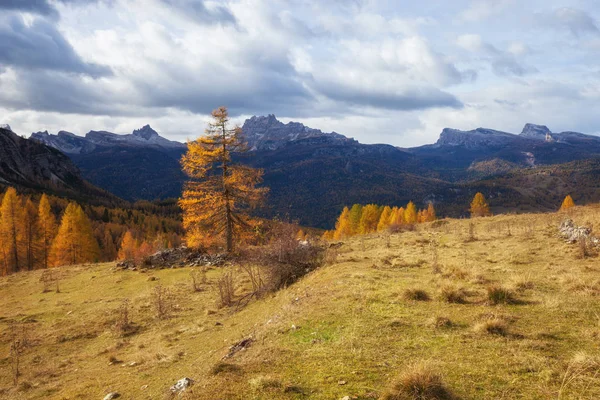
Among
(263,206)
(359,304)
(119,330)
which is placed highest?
(263,206)

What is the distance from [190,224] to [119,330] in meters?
13.9

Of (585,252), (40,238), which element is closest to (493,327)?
(585,252)

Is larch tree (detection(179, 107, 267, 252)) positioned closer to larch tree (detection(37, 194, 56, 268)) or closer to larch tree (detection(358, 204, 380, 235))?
larch tree (detection(37, 194, 56, 268))

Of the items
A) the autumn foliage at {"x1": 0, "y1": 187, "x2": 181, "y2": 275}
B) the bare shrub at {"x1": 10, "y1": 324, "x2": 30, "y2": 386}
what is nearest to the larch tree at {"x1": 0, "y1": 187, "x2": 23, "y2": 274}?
the autumn foliage at {"x1": 0, "y1": 187, "x2": 181, "y2": 275}

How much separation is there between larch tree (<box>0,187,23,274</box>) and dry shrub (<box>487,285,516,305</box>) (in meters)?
63.9

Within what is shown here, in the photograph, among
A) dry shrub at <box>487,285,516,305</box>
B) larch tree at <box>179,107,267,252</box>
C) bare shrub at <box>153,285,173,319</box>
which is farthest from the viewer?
larch tree at <box>179,107,267,252</box>

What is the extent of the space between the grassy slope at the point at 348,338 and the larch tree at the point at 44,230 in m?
46.2

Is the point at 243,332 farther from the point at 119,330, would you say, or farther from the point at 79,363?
the point at 119,330

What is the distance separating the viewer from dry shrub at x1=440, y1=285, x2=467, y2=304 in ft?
34.0

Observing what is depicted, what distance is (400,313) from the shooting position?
373 inches

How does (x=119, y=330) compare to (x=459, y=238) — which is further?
(x=459, y=238)

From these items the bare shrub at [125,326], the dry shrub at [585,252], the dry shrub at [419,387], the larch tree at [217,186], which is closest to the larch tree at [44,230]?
the larch tree at [217,186]

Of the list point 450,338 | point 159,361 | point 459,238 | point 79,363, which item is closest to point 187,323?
point 79,363

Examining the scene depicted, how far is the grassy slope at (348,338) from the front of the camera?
19.5 ft
